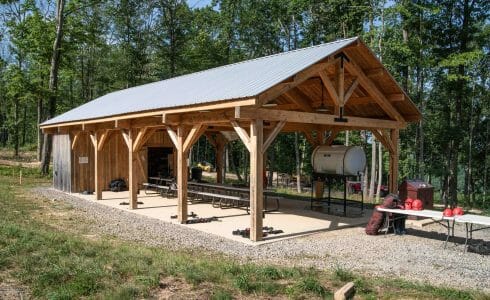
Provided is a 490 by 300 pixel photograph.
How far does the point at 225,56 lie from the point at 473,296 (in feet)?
83.1

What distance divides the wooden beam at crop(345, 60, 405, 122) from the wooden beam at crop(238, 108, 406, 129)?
24cm

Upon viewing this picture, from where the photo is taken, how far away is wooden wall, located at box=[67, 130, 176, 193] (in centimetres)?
1664

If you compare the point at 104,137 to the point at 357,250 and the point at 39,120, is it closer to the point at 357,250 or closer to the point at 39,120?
the point at 357,250

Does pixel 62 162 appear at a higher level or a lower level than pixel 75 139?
lower

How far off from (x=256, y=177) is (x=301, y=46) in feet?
63.4

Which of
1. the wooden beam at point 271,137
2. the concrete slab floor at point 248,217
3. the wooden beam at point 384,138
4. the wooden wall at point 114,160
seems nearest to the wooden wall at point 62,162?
the wooden wall at point 114,160

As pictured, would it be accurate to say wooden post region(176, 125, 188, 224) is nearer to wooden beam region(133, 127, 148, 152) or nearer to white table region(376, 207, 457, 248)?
wooden beam region(133, 127, 148, 152)

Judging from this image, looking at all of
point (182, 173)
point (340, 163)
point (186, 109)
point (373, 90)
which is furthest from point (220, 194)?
point (373, 90)

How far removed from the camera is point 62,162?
17219 mm

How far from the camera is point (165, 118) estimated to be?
993cm

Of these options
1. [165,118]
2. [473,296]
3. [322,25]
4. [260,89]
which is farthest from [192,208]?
[322,25]

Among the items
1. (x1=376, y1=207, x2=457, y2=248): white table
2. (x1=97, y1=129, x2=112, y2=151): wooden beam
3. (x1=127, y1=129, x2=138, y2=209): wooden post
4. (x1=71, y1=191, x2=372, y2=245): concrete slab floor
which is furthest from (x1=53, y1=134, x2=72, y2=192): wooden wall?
(x1=376, y1=207, x2=457, y2=248): white table

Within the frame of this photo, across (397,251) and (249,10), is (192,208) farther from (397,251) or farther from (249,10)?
(249,10)

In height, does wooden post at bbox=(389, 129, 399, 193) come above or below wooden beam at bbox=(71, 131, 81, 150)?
below
